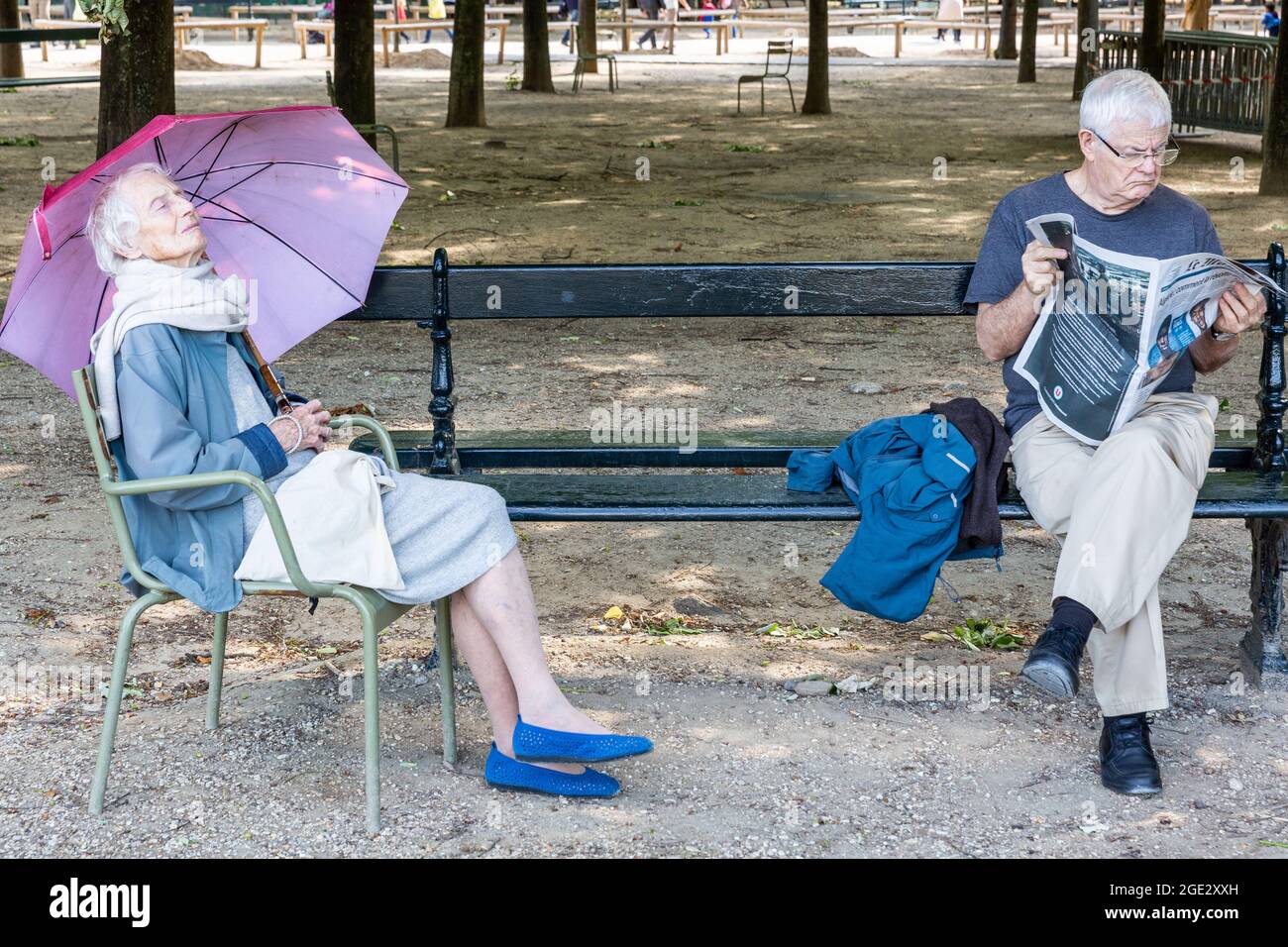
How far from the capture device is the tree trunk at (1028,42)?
76.2 ft

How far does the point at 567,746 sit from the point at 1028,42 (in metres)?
22.2

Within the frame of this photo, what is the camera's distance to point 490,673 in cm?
340

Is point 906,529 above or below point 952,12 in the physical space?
below

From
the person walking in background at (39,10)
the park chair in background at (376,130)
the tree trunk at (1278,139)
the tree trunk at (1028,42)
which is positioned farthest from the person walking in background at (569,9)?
the tree trunk at (1278,139)

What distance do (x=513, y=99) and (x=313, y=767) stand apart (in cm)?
1869

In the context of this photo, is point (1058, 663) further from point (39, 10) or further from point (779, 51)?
point (39, 10)

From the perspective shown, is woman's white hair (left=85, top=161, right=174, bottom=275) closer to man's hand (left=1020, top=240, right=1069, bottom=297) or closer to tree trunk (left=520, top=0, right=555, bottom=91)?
man's hand (left=1020, top=240, right=1069, bottom=297)

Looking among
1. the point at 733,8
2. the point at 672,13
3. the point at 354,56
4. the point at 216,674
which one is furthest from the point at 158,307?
the point at 733,8

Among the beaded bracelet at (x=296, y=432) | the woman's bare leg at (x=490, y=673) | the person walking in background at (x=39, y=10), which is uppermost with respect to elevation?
the person walking in background at (x=39, y=10)

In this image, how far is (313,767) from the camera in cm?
356

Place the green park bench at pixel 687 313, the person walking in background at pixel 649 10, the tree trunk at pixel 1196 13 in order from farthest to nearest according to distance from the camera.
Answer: the person walking in background at pixel 649 10
the tree trunk at pixel 1196 13
the green park bench at pixel 687 313

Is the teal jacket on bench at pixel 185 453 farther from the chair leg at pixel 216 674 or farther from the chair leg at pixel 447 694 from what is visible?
the chair leg at pixel 447 694

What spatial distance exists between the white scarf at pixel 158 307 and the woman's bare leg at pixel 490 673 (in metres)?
0.76

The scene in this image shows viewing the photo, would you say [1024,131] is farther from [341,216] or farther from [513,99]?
[341,216]
